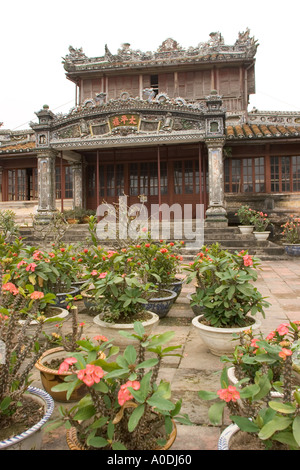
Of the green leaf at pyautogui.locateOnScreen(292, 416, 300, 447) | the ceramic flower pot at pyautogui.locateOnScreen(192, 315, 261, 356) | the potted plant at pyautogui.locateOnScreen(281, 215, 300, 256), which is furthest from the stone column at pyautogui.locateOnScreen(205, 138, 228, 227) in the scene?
the green leaf at pyautogui.locateOnScreen(292, 416, 300, 447)

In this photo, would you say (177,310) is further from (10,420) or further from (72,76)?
(72,76)

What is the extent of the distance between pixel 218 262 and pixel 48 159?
10.7 metres

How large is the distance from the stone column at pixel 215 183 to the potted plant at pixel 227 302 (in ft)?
26.9

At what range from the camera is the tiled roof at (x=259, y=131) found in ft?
41.5

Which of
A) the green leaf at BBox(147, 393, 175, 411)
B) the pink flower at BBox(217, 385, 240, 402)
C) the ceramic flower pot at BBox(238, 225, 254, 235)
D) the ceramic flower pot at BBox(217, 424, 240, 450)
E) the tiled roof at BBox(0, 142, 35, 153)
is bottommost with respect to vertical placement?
the ceramic flower pot at BBox(217, 424, 240, 450)

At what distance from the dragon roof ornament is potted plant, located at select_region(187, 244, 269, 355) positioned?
13697 millimetres

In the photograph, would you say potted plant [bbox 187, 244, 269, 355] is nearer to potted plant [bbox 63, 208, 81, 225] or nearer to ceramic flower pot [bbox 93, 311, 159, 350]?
ceramic flower pot [bbox 93, 311, 159, 350]

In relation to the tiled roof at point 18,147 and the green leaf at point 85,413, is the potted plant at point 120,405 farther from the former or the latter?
the tiled roof at point 18,147

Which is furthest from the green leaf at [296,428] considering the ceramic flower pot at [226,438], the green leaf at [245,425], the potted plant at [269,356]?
the ceramic flower pot at [226,438]

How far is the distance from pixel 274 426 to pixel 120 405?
2.24 ft

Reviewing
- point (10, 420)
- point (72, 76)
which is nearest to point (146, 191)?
point (72, 76)

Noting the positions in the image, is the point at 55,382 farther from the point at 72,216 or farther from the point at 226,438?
the point at 72,216

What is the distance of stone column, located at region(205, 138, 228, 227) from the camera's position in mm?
11828

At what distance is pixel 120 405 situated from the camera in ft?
5.48
